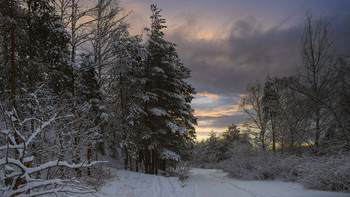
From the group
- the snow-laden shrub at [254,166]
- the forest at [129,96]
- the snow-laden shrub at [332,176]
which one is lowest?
the snow-laden shrub at [254,166]

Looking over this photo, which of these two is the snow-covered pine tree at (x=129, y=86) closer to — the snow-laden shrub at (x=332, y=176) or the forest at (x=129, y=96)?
the forest at (x=129, y=96)

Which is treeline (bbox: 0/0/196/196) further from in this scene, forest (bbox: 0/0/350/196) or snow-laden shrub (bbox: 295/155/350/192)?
snow-laden shrub (bbox: 295/155/350/192)

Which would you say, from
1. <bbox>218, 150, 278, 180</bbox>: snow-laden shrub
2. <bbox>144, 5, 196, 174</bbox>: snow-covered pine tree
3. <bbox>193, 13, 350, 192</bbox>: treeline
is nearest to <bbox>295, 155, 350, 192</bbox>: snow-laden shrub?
<bbox>193, 13, 350, 192</bbox>: treeline

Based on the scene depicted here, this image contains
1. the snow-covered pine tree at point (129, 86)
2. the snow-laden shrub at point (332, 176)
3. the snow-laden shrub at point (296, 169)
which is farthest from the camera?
the snow-covered pine tree at point (129, 86)

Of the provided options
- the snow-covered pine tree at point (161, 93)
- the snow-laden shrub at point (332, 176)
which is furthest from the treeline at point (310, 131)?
the snow-covered pine tree at point (161, 93)

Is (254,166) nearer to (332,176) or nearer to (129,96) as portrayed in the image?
(332,176)

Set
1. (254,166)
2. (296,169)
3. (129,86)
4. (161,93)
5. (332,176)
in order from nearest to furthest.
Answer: (332,176) < (296,169) < (129,86) < (254,166) < (161,93)

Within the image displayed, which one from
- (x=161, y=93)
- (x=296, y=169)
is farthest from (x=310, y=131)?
(x=161, y=93)

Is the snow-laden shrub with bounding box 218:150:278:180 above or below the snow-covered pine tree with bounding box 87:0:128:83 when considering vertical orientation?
below

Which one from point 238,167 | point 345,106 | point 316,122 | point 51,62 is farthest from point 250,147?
point 51,62

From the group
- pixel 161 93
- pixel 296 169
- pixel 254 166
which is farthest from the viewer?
pixel 161 93

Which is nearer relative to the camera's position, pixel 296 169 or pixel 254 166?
pixel 296 169

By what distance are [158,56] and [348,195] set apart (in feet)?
47.8

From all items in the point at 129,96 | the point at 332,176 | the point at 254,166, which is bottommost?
the point at 254,166
